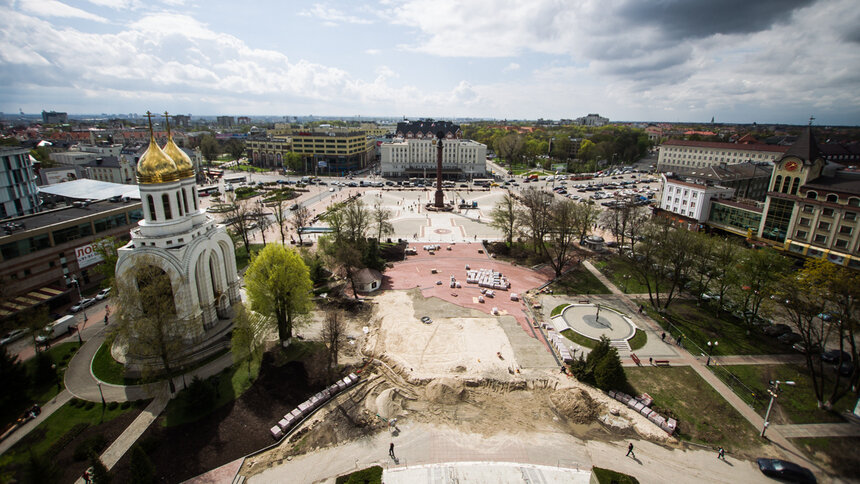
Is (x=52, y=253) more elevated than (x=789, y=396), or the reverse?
(x=52, y=253)

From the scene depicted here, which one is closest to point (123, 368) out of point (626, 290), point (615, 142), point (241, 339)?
point (241, 339)

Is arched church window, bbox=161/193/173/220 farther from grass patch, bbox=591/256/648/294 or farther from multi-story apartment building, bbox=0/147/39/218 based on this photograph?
grass patch, bbox=591/256/648/294

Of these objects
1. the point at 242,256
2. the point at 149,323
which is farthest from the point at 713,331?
the point at 242,256

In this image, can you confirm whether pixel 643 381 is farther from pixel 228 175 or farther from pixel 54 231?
pixel 228 175

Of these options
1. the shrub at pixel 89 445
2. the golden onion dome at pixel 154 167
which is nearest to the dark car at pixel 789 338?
the shrub at pixel 89 445

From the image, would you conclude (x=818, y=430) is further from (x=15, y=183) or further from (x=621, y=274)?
(x=15, y=183)
